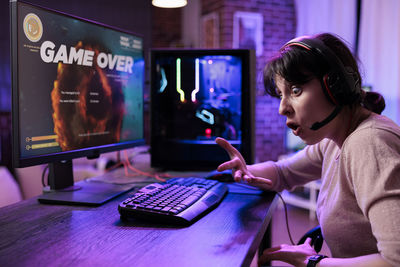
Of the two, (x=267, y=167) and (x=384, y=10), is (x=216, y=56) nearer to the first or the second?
(x=267, y=167)

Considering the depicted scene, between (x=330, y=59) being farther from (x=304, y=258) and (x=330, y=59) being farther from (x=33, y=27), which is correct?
(x=33, y=27)

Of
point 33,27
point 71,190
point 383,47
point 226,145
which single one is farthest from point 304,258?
point 383,47

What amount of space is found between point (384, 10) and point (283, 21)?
1383 mm

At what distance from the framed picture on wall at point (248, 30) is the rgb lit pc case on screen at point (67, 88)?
3287 mm

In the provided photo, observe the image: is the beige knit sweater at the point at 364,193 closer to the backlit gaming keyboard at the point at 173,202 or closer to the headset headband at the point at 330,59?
the headset headband at the point at 330,59

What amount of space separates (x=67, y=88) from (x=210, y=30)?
13.0 ft

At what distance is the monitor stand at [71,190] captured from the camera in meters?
1.09

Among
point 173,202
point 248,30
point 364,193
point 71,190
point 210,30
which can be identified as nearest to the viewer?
point 364,193

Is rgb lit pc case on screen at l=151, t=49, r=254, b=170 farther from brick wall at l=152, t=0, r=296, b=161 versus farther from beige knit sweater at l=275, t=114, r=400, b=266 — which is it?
brick wall at l=152, t=0, r=296, b=161

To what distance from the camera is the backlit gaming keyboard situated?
0.90 metres

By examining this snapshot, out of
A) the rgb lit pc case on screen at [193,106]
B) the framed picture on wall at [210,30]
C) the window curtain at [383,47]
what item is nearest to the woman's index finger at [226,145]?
the rgb lit pc case on screen at [193,106]

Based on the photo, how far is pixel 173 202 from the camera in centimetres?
97

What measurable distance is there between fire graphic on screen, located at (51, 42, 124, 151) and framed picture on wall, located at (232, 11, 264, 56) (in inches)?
135

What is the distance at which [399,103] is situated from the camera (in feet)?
11.4
